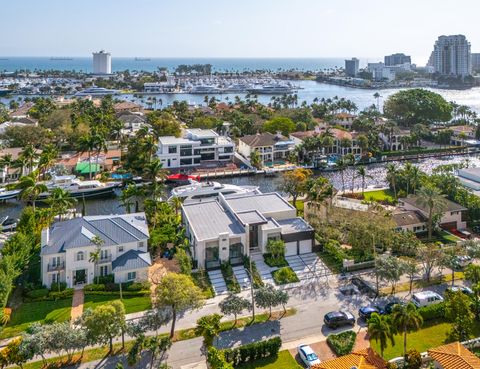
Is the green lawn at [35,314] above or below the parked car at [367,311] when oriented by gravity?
below

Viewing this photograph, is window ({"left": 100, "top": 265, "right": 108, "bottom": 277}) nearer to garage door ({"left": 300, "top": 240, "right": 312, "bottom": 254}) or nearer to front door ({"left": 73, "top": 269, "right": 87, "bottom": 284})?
front door ({"left": 73, "top": 269, "right": 87, "bottom": 284})

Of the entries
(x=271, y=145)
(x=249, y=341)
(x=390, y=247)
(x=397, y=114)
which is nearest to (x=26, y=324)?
(x=249, y=341)

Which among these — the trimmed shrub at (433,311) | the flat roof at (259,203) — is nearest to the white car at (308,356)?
the trimmed shrub at (433,311)

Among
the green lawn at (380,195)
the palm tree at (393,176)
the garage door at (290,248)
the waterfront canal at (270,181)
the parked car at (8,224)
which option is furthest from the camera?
the palm tree at (393,176)

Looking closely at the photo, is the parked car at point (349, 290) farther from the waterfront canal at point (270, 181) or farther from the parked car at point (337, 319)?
the waterfront canal at point (270, 181)

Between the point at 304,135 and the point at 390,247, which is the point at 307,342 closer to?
the point at 390,247
